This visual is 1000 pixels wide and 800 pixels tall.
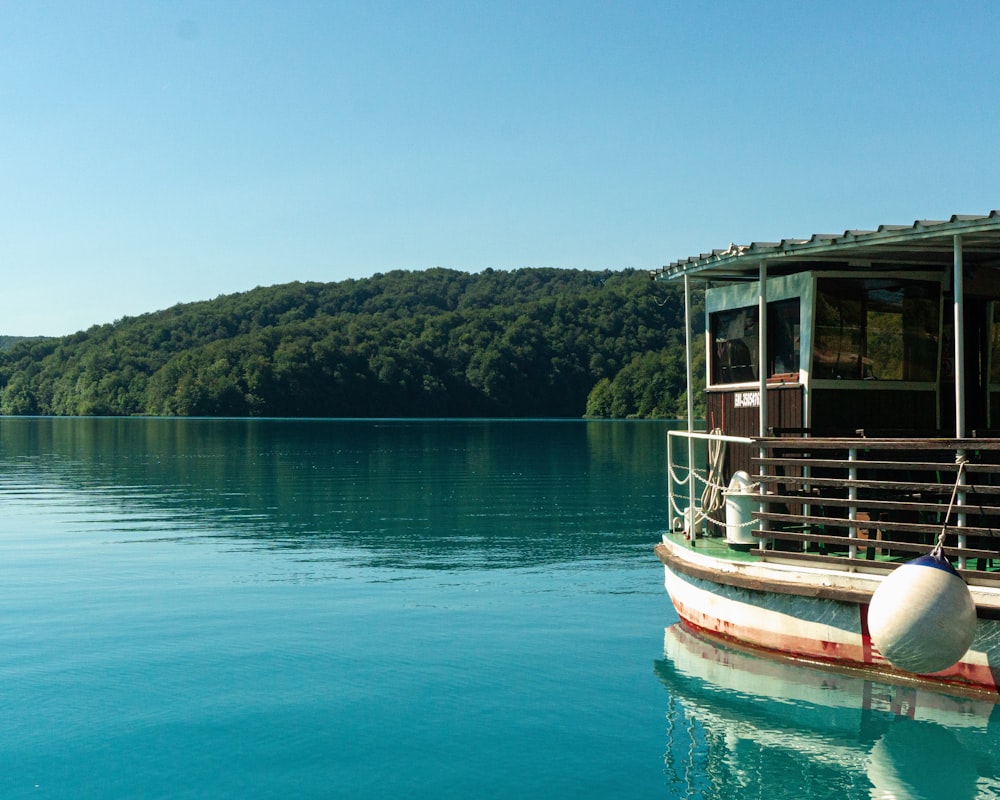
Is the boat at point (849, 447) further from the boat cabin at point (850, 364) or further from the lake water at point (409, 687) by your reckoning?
the lake water at point (409, 687)

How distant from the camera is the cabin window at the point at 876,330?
12289 mm

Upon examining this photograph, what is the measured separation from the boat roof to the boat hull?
323 centimetres

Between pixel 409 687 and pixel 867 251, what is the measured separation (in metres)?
6.55

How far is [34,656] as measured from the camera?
13258 mm

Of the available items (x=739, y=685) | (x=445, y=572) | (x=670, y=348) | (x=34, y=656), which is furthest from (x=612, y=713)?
(x=670, y=348)

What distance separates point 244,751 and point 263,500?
26.3 metres

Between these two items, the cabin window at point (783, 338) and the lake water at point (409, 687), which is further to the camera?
the cabin window at point (783, 338)

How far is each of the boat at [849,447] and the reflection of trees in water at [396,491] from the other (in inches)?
375

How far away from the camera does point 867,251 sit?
1127cm

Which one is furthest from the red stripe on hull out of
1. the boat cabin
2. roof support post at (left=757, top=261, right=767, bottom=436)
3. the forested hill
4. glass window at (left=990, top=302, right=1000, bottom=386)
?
the forested hill

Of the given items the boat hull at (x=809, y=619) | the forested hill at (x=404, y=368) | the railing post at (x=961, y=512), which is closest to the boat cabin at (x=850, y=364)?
the boat hull at (x=809, y=619)

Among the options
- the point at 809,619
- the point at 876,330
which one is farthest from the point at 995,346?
the point at 809,619

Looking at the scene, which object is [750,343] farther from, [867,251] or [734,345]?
[867,251]

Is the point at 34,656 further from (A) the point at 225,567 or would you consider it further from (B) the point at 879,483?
(B) the point at 879,483
